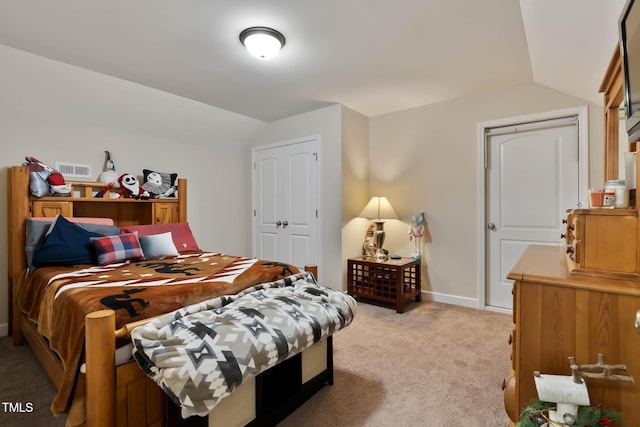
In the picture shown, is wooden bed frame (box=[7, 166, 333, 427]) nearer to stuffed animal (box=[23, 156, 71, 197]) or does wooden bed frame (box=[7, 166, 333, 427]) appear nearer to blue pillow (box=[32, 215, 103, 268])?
stuffed animal (box=[23, 156, 71, 197])

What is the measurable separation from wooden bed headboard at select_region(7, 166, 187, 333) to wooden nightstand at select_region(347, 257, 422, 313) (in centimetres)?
212

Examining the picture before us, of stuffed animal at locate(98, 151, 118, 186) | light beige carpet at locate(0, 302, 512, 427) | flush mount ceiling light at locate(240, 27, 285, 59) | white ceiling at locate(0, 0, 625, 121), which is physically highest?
white ceiling at locate(0, 0, 625, 121)

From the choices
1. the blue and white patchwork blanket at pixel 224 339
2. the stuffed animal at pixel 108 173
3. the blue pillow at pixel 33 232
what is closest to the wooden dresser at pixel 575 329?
the blue and white patchwork blanket at pixel 224 339

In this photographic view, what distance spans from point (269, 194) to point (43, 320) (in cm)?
293

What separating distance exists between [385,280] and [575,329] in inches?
92.1

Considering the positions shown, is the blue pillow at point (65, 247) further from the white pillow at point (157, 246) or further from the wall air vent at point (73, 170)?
the wall air vent at point (73, 170)

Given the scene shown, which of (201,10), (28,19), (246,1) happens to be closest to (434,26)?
(246,1)

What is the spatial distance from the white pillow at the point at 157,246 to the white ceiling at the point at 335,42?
148cm

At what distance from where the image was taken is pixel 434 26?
7.06 ft

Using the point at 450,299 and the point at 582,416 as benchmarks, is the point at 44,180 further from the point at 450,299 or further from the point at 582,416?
the point at 450,299

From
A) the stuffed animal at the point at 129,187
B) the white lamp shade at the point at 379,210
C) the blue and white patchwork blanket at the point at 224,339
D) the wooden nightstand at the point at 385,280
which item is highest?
the stuffed animal at the point at 129,187

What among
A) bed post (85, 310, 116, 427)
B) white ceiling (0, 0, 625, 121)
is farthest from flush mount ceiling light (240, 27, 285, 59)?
bed post (85, 310, 116, 427)

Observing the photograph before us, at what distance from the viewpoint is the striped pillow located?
2488 millimetres

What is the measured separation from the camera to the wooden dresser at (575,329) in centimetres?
108
